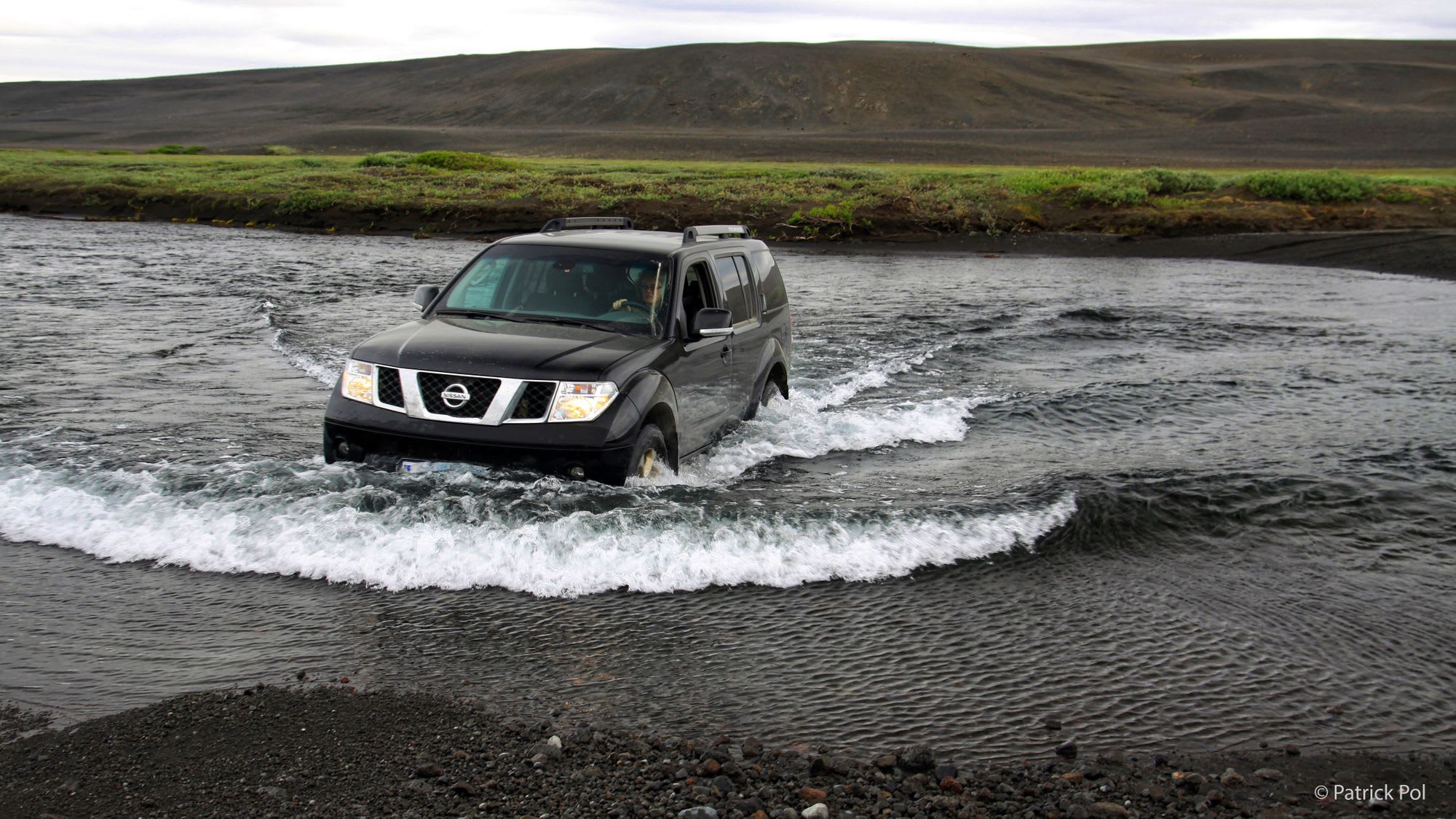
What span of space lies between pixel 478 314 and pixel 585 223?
176 cm

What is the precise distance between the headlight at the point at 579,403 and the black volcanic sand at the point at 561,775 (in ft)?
8.96

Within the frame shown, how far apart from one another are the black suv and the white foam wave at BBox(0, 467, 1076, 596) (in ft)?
1.32

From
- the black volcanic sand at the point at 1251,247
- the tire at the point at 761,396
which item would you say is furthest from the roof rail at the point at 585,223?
the black volcanic sand at the point at 1251,247

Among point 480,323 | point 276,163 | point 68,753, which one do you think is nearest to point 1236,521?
Answer: point 480,323

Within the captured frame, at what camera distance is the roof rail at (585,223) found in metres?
9.83

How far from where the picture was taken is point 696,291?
9297 mm

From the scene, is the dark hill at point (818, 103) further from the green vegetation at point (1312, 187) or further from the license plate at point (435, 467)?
the license plate at point (435, 467)

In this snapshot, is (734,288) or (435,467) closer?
(435,467)

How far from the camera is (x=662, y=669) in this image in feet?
18.4

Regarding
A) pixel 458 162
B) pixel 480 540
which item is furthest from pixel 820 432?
pixel 458 162

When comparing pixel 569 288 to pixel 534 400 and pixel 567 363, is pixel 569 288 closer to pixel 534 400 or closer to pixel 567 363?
pixel 567 363

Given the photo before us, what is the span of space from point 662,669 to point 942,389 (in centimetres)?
845

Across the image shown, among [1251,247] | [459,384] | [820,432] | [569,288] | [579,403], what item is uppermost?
[569,288]

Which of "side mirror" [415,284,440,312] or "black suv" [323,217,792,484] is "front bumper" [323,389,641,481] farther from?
"side mirror" [415,284,440,312]
